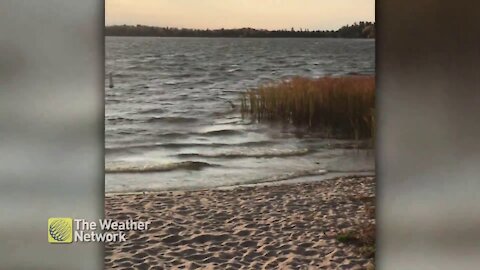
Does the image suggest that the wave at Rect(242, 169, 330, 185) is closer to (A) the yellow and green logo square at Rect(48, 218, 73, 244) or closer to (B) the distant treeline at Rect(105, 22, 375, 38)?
(B) the distant treeline at Rect(105, 22, 375, 38)

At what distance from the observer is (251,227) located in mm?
1938

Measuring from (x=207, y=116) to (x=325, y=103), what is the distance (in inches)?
17.4

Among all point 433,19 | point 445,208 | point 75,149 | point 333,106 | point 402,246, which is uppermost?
point 433,19

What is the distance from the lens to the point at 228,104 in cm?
194

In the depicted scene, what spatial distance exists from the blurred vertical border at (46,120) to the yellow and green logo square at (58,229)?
0.02m

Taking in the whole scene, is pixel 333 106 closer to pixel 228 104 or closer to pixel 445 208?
pixel 228 104

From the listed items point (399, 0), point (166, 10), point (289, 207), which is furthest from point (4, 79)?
point (399, 0)

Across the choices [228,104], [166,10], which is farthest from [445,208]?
[166,10]

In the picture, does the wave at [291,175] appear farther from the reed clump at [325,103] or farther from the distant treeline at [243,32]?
the distant treeline at [243,32]

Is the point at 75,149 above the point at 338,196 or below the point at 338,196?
above

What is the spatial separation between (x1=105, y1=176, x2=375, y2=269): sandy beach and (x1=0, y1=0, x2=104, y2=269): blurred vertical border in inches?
6.9

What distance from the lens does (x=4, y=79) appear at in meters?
1.89

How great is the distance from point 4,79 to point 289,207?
3.67 ft

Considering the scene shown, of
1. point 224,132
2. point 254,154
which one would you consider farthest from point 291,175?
point 224,132
